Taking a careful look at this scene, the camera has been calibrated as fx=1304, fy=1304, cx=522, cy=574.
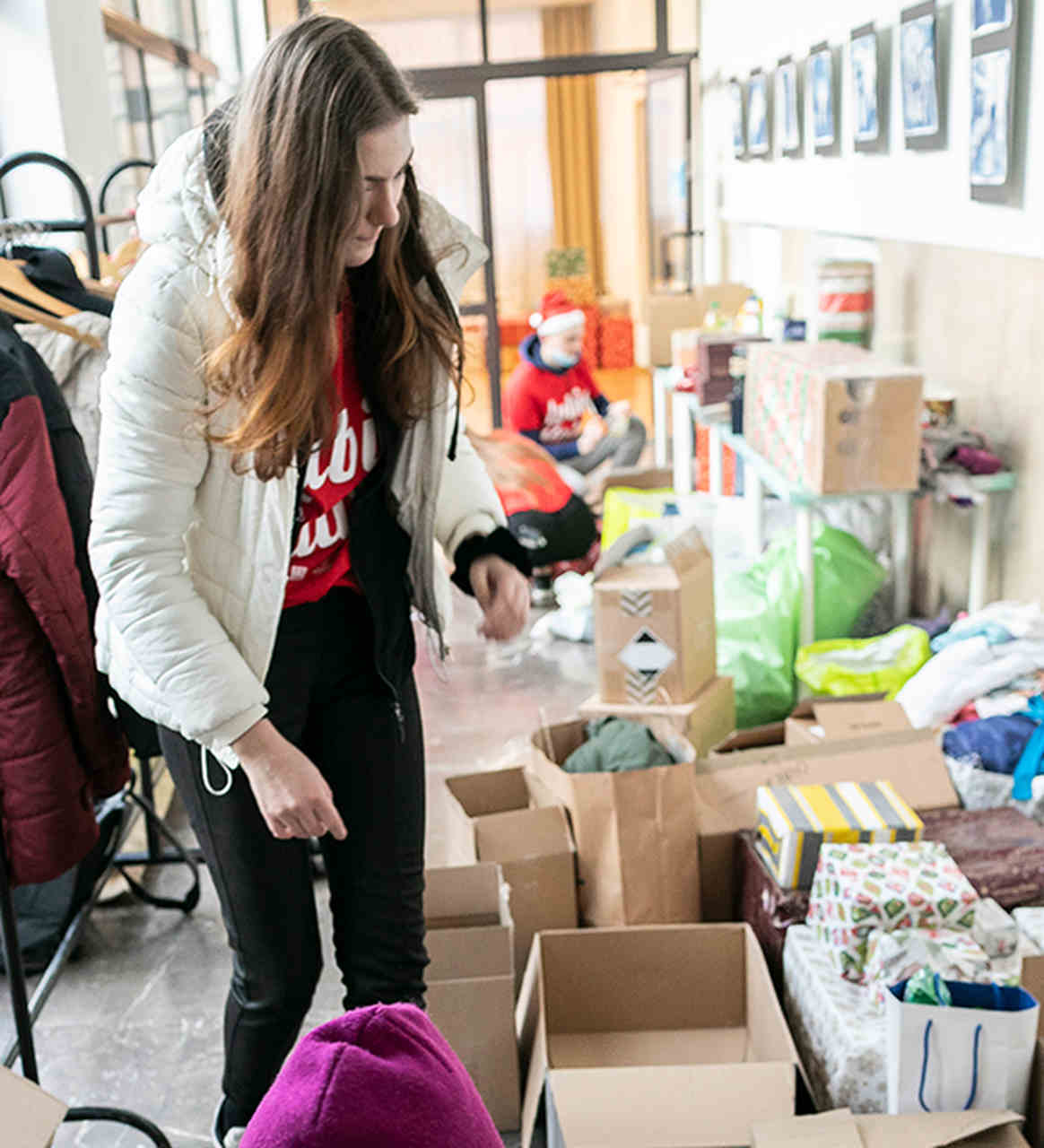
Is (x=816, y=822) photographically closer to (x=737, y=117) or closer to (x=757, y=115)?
(x=757, y=115)

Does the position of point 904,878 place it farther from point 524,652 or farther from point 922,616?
point 524,652

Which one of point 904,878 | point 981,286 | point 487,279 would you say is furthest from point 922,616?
point 487,279

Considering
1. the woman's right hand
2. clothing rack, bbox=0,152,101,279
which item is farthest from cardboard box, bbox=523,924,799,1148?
clothing rack, bbox=0,152,101,279

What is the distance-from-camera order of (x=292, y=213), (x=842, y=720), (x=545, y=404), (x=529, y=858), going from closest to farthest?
(x=292, y=213), (x=529, y=858), (x=842, y=720), (x=545, y=404)

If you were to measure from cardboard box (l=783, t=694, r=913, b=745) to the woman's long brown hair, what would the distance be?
1.60 m

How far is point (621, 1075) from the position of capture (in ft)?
5.55

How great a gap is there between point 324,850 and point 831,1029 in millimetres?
749

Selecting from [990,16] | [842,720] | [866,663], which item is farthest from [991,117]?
[842,720]

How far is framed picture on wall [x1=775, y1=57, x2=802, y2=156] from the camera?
495cm

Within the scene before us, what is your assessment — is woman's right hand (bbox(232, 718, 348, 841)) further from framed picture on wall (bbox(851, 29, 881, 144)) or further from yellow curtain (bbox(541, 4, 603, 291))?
yellow curtain (bbox(541, 4, 603, 291))

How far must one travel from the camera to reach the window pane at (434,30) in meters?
7.12

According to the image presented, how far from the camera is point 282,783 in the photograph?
1306 mm

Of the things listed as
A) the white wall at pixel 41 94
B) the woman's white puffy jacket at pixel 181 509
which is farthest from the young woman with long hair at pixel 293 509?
the white wall at pixel 41 94

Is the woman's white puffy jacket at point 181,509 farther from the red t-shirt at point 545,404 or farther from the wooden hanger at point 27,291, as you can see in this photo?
the red t-shirt at point 545,404
